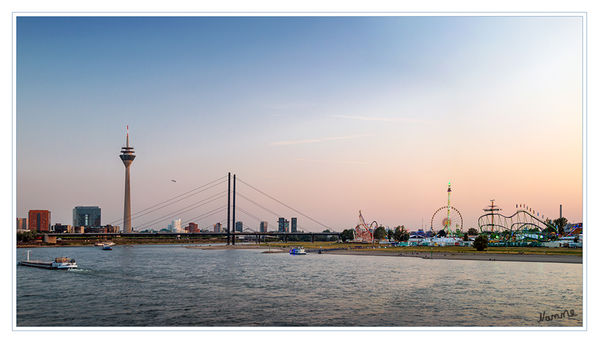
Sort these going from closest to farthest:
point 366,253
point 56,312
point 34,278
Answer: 1. point 56,312
2. point 34,278
3. point 366,253

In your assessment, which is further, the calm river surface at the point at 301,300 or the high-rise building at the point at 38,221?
the high-rise building at the point at 38,221

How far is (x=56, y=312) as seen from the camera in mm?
33594

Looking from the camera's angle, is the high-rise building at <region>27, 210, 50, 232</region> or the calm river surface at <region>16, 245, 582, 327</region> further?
the high-rise building at <region>27, 210, 50, 232</region>

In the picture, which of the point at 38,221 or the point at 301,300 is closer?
the point at 301,300
